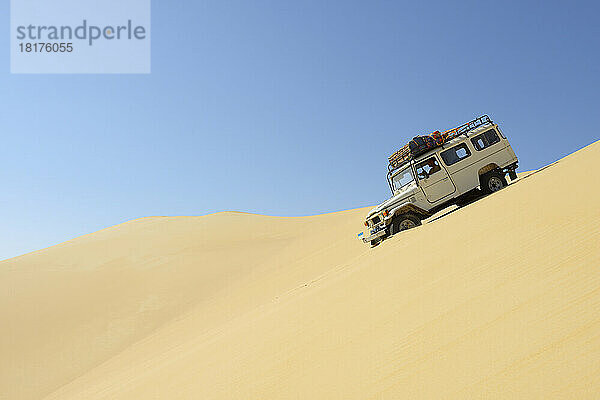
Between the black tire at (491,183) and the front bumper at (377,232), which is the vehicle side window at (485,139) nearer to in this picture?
the black tire at (491,183)

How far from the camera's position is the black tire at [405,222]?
35.4ft

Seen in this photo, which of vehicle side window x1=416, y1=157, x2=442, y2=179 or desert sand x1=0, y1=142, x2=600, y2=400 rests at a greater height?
vehicle side window x1=416, y1=157, x2=442, y2=179

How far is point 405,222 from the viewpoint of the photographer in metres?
10.8

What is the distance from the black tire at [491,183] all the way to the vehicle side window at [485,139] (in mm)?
755

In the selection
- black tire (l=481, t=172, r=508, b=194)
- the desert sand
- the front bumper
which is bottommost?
the desert sand

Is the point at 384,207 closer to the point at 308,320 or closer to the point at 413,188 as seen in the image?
the point at 413,188

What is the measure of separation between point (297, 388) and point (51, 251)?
34.3 metres

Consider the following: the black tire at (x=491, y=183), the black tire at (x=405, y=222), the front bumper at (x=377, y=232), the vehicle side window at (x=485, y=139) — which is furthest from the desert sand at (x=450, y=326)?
the front bumper at (x=377, y=232)

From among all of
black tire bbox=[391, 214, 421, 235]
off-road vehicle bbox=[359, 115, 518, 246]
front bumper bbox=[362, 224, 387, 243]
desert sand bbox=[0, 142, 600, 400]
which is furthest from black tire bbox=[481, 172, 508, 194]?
front bumper bbox=[362, 224, 387, 243]

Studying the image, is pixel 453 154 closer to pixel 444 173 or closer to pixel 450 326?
pixel 444 173

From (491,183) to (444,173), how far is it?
1.30 meters

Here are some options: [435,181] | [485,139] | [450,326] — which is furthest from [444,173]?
[450,326]

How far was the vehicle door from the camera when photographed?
424 inches

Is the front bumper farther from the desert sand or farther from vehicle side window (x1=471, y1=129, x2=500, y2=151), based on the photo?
the desert sand
